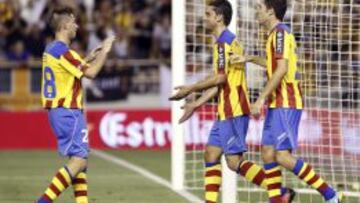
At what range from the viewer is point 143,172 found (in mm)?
15312

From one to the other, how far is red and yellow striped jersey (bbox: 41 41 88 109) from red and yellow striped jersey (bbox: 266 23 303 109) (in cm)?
162

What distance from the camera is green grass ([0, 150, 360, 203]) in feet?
39.8

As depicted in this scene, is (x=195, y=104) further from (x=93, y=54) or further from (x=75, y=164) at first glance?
(x=75, y=164)

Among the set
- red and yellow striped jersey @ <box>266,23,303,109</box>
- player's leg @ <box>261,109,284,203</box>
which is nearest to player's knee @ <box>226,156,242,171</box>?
player's leg @ <box>261,109,284,203</box>

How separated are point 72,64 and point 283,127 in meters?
1.91

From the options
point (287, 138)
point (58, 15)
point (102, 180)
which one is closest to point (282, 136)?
point (287, 138)

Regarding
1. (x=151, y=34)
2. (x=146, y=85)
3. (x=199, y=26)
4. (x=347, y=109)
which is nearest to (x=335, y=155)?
(x=347, y=109)

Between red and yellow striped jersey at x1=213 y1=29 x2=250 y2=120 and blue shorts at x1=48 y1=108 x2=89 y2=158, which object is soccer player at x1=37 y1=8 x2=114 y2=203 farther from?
red and yellow striped jersey at x1=213 y1=29 x2=250 y2=120

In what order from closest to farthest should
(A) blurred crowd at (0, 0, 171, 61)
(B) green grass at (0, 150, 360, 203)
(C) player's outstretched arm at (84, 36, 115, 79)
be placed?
(C) player's outstretched arm at (84, 36, 115, 79) < (B) green grass at (0, 150, 360, 203) < (A) blurred crowd at (0, 0, 171, 61)

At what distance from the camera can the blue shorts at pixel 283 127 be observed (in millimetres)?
9727

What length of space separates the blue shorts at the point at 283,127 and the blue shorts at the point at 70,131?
5.41 feet

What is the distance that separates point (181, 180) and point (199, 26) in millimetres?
2210

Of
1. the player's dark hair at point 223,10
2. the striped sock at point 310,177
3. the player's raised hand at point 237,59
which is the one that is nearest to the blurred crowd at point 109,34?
the player's dark hair at point 223,10

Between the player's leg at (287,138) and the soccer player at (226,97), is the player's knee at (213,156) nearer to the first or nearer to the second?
the soccer player at (226,97)
